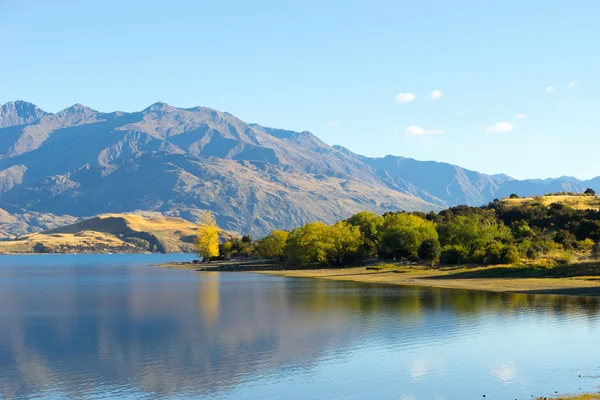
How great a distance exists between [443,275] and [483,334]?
67.8 meters

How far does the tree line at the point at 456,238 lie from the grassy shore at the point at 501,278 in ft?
20.9

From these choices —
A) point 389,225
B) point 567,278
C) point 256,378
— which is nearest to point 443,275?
point 567,278

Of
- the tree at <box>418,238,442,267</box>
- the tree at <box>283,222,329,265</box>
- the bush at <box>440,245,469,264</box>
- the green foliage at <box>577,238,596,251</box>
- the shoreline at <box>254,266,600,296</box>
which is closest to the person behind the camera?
the shoreline at <box>254,266,600,296</box>

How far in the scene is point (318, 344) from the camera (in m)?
48.8

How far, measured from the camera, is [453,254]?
Answer: 445 feet

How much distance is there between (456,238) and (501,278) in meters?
41.8

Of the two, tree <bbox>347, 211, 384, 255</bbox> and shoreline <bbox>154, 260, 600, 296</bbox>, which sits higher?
tree <bbox>347, 211, 384, 255</bbox>

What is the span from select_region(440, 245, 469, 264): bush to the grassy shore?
189 inches

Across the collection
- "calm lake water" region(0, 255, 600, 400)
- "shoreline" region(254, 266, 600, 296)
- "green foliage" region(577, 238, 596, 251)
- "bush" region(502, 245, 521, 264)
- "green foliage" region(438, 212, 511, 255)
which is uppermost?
"green foliage" region(438, 212, 511, 255)

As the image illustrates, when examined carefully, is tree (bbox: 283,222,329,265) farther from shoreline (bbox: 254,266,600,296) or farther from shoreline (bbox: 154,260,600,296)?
shoreline (bbox: 154,260,600,296)

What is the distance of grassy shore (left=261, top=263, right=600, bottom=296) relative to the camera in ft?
290

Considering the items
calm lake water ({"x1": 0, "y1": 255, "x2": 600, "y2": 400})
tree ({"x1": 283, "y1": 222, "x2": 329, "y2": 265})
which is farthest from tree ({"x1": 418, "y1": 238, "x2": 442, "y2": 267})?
calm lake water ({"x1": 0, "y1": 255, "x2": 600, "y2": 400})

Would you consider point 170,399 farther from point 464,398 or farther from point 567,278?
point 567,278

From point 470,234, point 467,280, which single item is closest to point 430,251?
point 470,234
